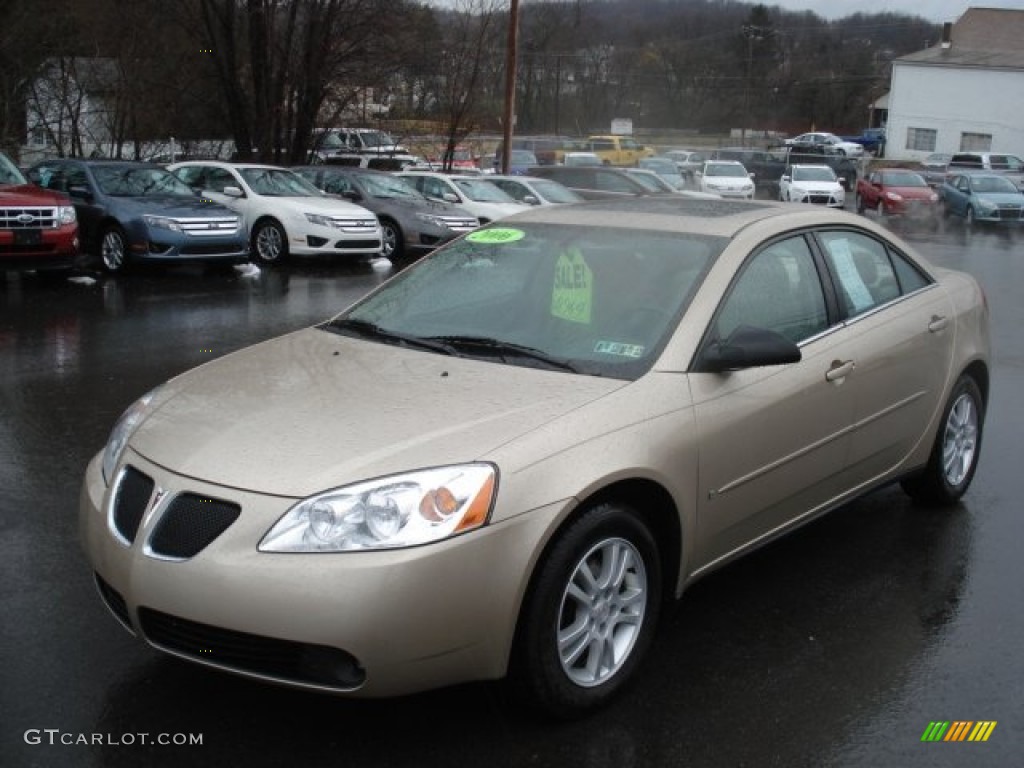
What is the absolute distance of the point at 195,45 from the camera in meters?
27.7

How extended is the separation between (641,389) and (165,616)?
1645mm

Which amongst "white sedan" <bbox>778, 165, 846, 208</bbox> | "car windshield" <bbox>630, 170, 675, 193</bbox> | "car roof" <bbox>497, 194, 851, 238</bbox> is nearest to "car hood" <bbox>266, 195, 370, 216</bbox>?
"car windshield" <bbox>630, 170, 675, 193</bbox>

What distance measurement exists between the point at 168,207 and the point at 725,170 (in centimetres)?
2427

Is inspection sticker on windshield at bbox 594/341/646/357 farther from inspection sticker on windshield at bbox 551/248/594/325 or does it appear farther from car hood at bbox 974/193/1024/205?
car hood at bbox 974/193/1024/205

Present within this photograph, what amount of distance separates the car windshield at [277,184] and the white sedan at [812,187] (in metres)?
18.4

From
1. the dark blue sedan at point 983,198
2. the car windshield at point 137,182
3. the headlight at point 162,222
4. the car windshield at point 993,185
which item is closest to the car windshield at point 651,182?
the dark blue sedan at point 983,198

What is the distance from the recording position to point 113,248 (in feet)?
47.8

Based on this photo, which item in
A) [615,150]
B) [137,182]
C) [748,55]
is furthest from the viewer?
[748,55]

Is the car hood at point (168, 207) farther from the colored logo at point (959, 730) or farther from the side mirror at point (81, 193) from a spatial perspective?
the colored logo at point (959, 730)

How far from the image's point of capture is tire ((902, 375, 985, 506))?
5426 mm

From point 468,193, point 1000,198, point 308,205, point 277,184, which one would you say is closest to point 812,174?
point 1000,198

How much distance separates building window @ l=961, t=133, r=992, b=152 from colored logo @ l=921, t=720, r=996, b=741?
2597 inches

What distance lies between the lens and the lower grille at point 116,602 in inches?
131

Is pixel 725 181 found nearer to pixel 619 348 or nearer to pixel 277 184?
pixel 277 184
